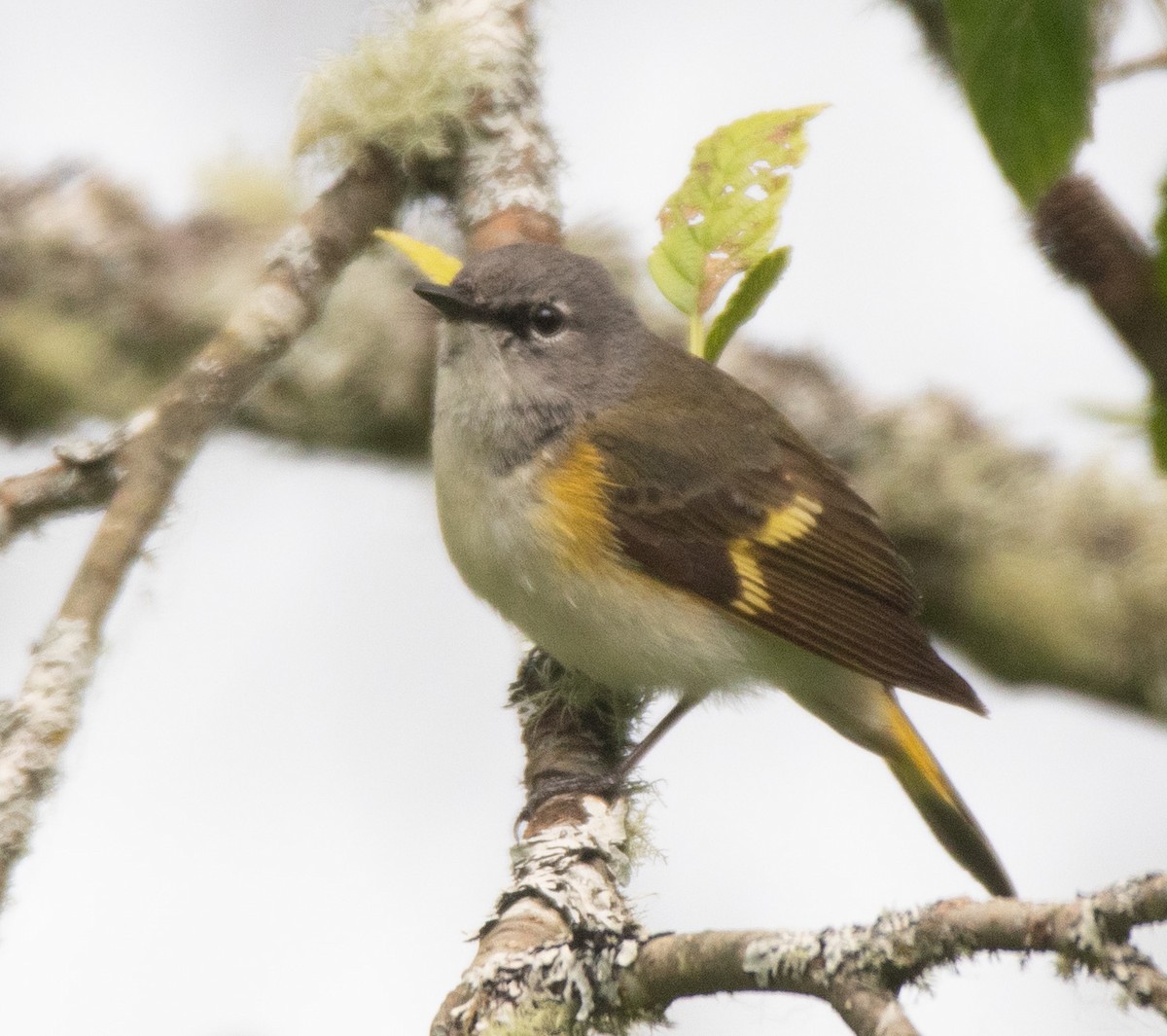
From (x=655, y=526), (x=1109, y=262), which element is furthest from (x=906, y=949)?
(x=655, y=526)

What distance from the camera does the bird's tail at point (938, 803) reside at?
3.38 m

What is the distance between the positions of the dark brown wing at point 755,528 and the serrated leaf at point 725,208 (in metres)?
0.22

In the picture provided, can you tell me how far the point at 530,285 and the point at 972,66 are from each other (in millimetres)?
1932

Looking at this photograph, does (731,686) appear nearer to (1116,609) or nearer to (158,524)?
(1116,609)

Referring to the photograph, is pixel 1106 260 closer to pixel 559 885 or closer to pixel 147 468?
pixel 559 885

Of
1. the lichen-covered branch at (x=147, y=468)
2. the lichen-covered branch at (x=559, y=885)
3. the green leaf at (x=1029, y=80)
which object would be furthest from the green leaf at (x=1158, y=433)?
Result: the lichen-covered branch at (x=147, y=468)

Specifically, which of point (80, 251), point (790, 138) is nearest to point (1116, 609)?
point (790, 138)

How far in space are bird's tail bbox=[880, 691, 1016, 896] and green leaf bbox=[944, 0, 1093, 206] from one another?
2156mm

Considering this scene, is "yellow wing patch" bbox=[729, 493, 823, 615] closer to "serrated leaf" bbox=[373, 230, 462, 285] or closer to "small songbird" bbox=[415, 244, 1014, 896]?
"small songbird" bbox=[415, 244, 1014, 896]

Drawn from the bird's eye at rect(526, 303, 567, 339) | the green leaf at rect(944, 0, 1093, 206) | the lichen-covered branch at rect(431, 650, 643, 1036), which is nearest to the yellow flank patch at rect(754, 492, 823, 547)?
the lichen-covered branch at rect(431, 650, 643, 1036)

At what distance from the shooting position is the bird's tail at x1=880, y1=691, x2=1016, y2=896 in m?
3.38

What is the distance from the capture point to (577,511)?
3123mm

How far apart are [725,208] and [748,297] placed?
0.68 feet

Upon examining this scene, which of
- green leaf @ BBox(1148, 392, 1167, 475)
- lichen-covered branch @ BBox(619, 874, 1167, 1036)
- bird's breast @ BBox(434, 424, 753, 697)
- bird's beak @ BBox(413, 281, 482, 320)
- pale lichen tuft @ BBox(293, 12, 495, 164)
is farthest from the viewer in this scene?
pale lichen tuft @ BBox(293, 12, 495, 164)
